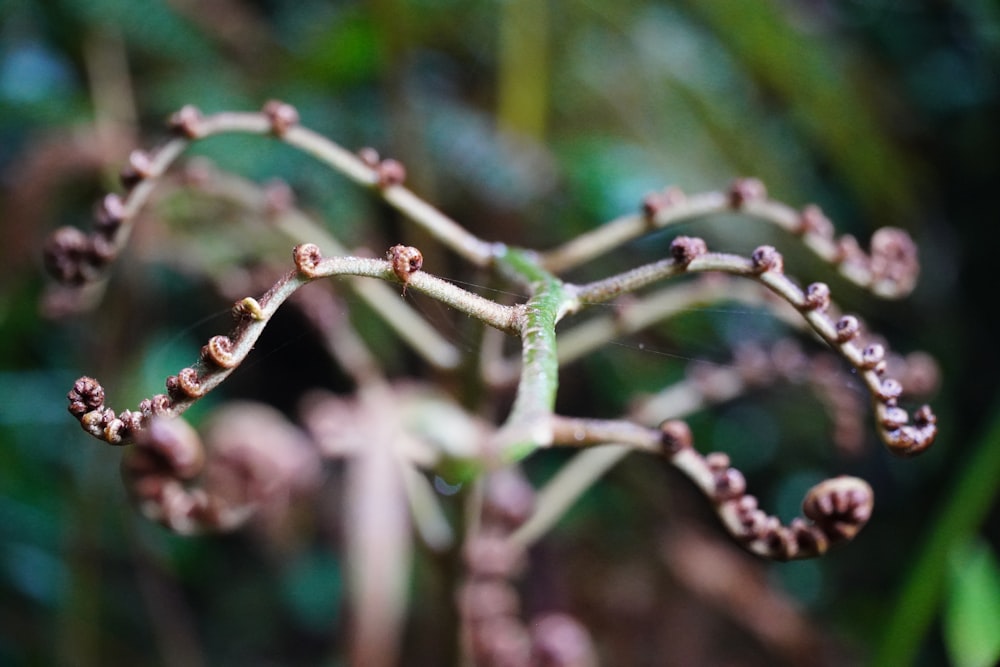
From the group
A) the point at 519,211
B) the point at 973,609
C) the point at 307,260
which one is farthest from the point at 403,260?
the point at 519,211

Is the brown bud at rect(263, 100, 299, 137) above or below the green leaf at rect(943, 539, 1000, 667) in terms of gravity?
above

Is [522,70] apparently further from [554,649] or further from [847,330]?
[847,330]

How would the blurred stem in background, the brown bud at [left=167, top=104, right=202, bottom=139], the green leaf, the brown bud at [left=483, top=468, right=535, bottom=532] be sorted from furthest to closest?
the blurred stem in background, the brown bud at [left=483, top=468, right=535, bottom=532], the green leaf, the brown bud at [left=167, top=104, right=202, bottom=139]

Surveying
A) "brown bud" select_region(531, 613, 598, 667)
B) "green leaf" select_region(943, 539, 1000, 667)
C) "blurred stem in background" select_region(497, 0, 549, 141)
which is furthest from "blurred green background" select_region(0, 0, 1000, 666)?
"brown bud" select_region(531, 613, 598, 667)

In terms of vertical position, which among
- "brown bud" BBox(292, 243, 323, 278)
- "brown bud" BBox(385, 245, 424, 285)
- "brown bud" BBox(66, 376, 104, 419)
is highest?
"brown bud" BBox(292, 243, 323, 278)

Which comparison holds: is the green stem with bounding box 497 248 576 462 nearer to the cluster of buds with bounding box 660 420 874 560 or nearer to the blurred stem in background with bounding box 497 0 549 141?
the cluster of buds with bounding box 660 420 874 560

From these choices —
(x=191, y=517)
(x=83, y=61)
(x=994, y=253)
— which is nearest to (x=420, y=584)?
(x=191, y=517)
